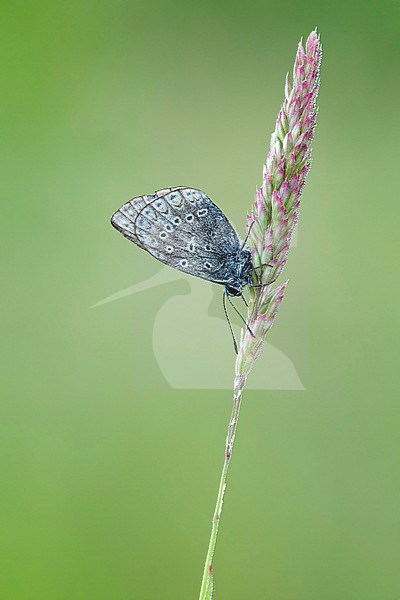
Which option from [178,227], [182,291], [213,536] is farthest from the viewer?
[182,291]

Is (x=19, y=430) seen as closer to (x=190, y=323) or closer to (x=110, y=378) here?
(x=110, y=378)

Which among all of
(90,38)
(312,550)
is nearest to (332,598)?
(312,550)

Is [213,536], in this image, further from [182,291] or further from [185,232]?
[182,291]

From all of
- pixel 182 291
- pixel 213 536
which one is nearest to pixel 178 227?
pixel 213 536

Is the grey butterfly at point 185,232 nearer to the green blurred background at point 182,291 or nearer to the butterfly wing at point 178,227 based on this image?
the butterfly wing at point 178,227

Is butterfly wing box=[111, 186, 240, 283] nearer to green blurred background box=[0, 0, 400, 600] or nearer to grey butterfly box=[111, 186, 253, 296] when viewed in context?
grey butterfly box=[111, 186, 253, 296]

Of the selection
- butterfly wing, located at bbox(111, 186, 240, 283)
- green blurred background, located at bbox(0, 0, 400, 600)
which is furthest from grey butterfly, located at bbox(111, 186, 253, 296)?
green blurred background, located at bbox(0, 0, 400, 600)
